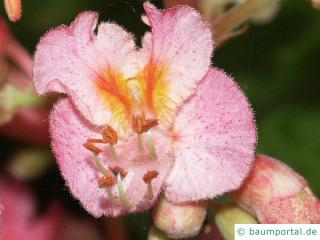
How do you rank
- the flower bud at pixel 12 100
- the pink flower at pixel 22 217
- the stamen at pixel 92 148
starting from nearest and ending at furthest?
the stamen at pixel 92 148 < the flower bud at pixel 12 100 < the pink flower at pixel 22 217

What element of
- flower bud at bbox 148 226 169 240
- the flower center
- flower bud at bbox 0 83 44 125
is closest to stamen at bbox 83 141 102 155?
the flower center

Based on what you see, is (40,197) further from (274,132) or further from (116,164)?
(116,164)

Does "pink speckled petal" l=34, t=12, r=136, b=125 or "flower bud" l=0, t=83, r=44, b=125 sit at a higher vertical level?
"pink speckled petal" l=34, t=12, r=136, b=125

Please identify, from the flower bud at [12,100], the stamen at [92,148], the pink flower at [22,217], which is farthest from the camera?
the pink flower at [22,217]

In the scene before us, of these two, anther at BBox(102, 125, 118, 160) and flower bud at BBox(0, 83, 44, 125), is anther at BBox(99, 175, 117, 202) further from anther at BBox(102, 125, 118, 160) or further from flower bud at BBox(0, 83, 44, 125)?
flower bud at BBox(0, 83, 44, 125)

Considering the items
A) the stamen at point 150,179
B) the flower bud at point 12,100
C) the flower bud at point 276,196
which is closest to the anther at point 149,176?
the stamen at point 150,179

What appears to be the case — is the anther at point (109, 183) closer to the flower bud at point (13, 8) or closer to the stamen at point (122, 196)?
the stamen at point (122, 196)
